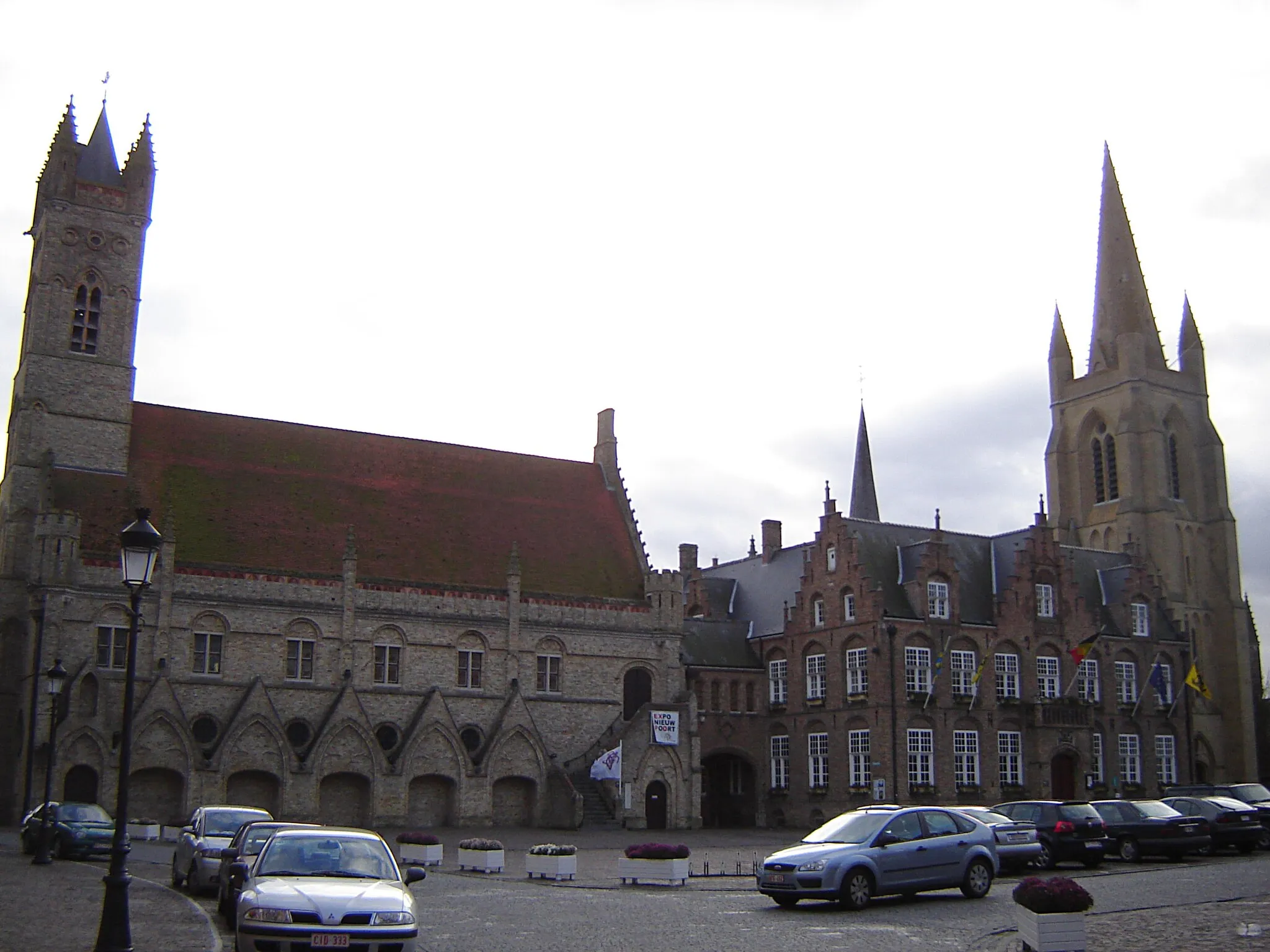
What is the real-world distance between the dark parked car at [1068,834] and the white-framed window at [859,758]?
74.9 ft

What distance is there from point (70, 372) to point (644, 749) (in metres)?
28.0

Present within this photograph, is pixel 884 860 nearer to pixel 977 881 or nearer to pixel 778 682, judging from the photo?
pixel 977 881

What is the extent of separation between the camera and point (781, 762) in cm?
5862

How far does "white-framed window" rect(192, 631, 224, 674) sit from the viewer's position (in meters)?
47.8

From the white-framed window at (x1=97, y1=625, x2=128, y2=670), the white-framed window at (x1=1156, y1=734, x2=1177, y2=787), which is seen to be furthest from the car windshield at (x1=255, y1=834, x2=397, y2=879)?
the white-framed window at (x1=1156, y1=734, x2=1177, y2=787)

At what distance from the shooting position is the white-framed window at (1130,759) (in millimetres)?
59094

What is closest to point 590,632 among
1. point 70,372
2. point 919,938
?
point 70,372

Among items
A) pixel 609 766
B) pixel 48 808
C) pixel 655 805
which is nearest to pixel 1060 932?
pixel 48 808

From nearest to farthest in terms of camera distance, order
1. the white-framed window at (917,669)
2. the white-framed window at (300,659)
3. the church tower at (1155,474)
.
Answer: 1. the white-framed window at (300,659)
2. the white-framed window at (917,669)
3. the church tower at (1155,474)

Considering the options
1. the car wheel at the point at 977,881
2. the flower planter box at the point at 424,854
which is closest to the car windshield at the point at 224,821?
the flower planter box at the point at 424,854

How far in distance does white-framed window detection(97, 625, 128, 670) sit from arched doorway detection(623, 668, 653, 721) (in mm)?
20767

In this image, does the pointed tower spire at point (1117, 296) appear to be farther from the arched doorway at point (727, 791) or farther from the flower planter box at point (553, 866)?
the flower planter box at point (553, 866)

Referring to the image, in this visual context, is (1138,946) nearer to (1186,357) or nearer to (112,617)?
(112,617)

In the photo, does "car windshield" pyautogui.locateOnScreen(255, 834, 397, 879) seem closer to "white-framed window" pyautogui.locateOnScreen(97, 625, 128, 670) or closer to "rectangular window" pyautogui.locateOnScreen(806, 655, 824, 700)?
"white-framed window" pyautogui.locateOnScreen(97, 625, 128, 670)
